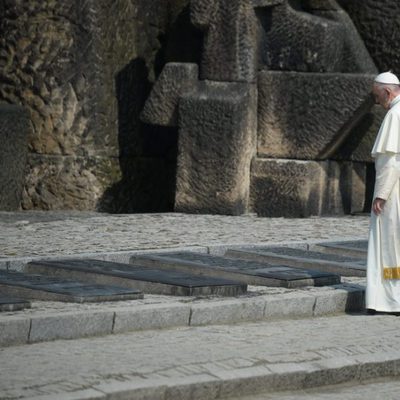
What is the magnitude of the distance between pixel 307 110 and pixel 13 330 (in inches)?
289

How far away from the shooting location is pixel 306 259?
9828mm

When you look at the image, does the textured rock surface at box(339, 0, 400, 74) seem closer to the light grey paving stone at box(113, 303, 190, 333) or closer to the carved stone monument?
the carved stone monument

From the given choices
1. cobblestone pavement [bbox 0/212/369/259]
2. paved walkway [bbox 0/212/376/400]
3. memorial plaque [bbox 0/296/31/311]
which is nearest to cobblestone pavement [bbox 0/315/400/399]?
paved walkway [bbox 0/212/376/400]

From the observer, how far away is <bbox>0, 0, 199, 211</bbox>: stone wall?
13.9 meters

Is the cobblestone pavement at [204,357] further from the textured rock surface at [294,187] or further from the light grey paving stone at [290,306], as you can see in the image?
the textured rock surface at [294,187]

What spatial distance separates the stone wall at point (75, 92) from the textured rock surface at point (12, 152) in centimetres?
14

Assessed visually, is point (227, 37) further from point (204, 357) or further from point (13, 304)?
point (204, 357)

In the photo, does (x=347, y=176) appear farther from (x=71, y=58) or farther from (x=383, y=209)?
(x=383, y=209)

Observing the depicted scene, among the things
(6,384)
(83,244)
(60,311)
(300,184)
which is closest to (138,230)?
(83,244)

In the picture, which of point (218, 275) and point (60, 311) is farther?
point (218, 275)

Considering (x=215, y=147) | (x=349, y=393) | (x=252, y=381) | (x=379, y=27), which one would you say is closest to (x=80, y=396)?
(x=252, y=381)

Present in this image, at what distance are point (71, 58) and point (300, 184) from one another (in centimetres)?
252

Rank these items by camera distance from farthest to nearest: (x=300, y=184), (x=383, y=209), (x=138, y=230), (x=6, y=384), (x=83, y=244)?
(x=300, y=184) < (x=138, y=230) < (x=83, y=244) < (x=383, y=209) < (x=6, y=384)

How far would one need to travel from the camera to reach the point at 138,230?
1184 cm
